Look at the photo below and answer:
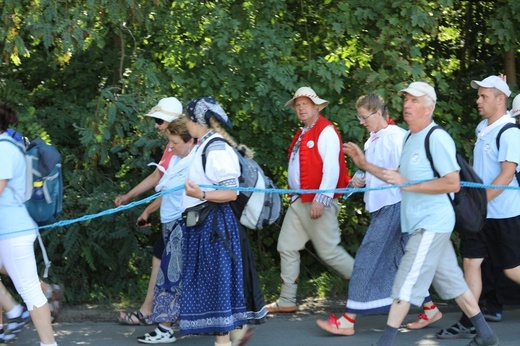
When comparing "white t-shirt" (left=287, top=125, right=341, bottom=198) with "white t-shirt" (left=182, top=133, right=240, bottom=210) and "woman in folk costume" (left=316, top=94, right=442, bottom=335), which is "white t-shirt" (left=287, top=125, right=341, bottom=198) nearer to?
"woman in folk costume" (left=316, top=94, right=442, bottom=335)

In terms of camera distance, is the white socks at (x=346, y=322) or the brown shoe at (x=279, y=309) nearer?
the white socks at (x=346, y=322)

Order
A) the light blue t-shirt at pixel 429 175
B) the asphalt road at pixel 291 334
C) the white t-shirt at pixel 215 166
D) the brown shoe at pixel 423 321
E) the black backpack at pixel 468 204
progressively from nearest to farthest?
the light blue t-shirt at pixel 429 175 < the white t-shirt at pixel 215 166 < the black backpack at pixel 468 204 < the asphalt road at pixel 291 334 < the brown shoe at pixel 423 321

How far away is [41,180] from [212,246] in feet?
3.94

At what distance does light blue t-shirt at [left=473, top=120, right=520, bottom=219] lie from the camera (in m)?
6.93

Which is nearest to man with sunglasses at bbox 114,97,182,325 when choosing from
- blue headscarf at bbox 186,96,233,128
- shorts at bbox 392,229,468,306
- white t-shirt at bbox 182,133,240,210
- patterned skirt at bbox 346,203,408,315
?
blue headscarf at bbox 186,96,233,128

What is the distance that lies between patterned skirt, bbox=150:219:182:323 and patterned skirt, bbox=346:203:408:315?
51.9 inches

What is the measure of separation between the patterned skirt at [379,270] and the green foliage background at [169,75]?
140 cm

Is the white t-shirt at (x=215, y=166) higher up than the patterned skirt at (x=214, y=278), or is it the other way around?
the white t-shirt at (x=215, y=166)

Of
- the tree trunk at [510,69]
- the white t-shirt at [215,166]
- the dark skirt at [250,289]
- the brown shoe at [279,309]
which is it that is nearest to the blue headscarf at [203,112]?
the white t-shirt at [215,166]

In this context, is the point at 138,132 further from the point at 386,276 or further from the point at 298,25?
the point at 386,276

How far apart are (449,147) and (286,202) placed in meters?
3.44

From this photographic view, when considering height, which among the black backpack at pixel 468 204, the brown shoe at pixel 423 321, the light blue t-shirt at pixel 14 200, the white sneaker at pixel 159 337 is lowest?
the brown shoe at pixel 423 321

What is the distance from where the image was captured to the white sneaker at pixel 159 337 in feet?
22.9

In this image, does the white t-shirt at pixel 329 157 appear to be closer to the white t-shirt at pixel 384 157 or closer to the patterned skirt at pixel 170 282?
the white t-shirt at pixel 384 157
